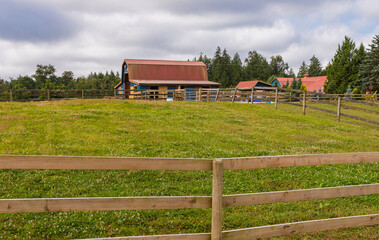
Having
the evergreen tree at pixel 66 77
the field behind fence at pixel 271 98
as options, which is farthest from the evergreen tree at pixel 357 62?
the evergreen tree at pixel 66 77

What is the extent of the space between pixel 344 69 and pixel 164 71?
40.8m

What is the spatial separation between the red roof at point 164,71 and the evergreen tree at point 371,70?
3183cm

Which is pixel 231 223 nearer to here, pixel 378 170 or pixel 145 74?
pixel 378 170

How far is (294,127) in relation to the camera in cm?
1565

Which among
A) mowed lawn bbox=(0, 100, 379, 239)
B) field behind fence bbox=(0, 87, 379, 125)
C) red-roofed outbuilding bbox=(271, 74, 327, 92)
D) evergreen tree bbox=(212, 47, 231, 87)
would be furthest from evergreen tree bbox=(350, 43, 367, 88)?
mowed lawn bbox=(0, 100, 379, 239)

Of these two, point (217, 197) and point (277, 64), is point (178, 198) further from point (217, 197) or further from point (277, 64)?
point (277, 64)

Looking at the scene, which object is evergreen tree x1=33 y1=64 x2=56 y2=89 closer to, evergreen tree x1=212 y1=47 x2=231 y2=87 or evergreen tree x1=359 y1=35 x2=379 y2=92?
evergreen tree x1=212 y1=47 x2=231 y2=87

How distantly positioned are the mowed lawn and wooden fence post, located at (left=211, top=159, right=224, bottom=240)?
156cm

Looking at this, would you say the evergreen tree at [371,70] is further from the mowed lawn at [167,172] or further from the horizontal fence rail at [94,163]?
the horizontal fence rail at [94,163]

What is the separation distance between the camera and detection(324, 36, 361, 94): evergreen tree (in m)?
62.6

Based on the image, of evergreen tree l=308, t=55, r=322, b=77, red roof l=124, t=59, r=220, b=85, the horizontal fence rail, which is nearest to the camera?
the horizontal fence rail

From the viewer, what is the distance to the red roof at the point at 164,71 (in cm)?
4625

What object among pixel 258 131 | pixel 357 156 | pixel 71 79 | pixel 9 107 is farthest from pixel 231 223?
pixel 71 79

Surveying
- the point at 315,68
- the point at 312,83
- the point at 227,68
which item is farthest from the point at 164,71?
the point at 315,68
